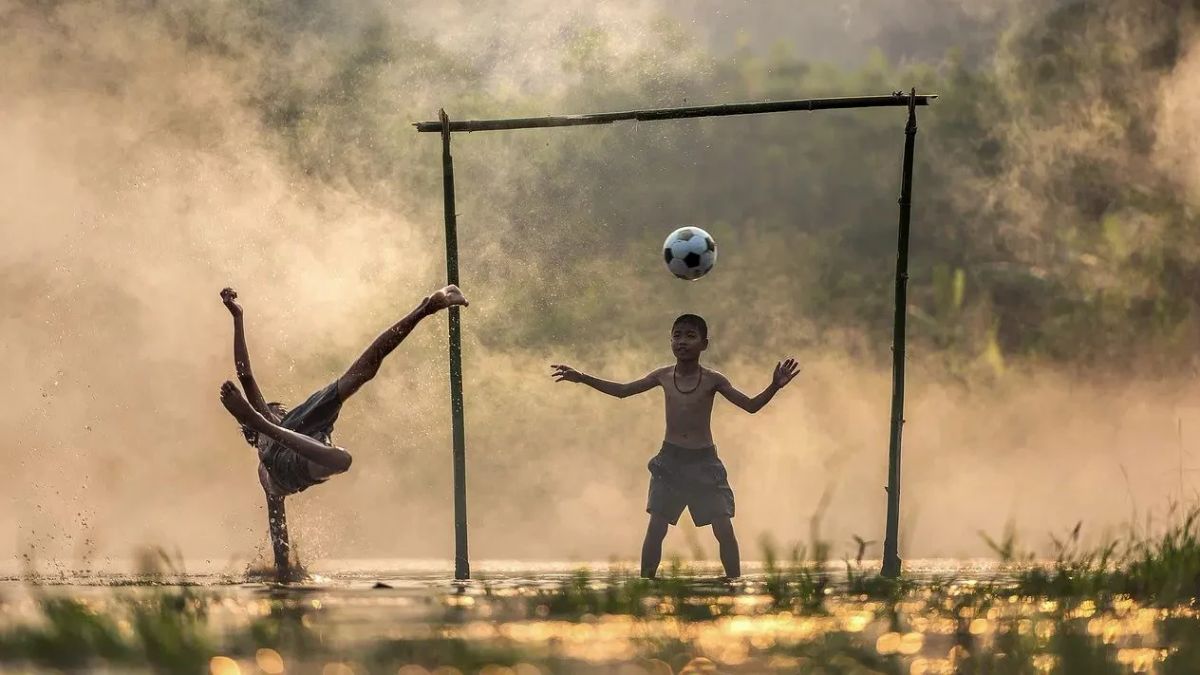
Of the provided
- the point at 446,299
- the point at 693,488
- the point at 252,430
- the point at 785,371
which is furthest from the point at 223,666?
the point at 693,488

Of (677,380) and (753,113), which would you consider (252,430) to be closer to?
(677,380)

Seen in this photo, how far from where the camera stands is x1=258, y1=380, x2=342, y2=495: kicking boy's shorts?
9844 mm

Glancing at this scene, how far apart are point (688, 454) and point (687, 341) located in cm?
81

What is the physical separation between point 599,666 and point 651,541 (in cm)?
505

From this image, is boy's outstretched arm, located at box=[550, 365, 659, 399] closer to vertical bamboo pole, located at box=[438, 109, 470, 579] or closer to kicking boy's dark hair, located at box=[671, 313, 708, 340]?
kicking boy's dark hair, located at box=[671, 313, 708, 340]

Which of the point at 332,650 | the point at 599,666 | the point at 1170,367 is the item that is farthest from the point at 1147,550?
the point at 1170,367

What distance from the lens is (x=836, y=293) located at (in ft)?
71.5

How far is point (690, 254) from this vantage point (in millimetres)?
10797

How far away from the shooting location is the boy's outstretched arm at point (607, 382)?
10609mm

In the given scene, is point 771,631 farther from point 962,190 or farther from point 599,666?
point 962,190

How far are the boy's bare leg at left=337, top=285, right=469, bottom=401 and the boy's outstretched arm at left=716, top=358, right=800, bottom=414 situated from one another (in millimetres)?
2069

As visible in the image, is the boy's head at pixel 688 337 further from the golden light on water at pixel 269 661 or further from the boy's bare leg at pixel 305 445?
the golden light on water at pixel 269 661

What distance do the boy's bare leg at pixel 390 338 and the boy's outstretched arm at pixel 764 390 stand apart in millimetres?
2069

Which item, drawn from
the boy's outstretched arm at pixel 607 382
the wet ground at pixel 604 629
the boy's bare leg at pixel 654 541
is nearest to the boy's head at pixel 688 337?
the boy's outstretched arm at pixel 607 382
